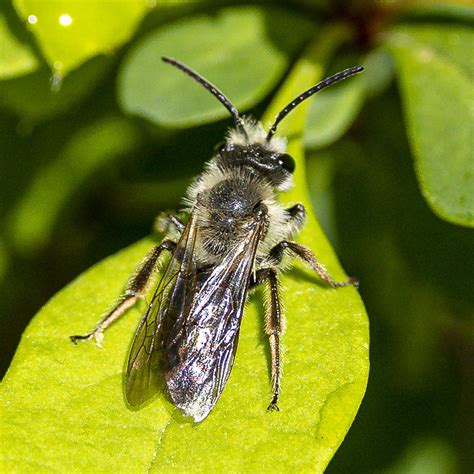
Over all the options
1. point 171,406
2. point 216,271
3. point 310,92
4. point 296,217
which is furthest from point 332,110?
point 171,406

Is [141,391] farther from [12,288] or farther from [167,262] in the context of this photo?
[12,288]

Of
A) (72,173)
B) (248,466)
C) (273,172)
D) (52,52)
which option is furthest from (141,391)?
(72,173)

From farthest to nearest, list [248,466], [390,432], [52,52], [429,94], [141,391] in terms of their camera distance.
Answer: [390,432]
[429,94]
[52,52]
[141,391]
[248,466]

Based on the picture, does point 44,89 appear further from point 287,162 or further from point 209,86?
point 287,162

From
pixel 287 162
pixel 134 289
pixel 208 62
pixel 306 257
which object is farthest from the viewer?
pixel 208 62

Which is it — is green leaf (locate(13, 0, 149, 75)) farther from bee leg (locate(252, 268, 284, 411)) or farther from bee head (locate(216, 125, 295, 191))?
bee leg (locate(252, 268, 284, 411))

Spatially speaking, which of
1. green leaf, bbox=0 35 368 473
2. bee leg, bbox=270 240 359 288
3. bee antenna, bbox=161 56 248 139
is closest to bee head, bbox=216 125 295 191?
bee antenna, bbox=161 56 248 139

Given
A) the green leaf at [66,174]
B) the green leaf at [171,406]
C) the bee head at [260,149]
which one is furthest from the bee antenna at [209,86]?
the green leaf at [66,174]
